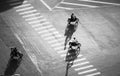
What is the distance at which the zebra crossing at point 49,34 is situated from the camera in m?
36.8

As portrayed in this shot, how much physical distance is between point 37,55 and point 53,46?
269 centimetres

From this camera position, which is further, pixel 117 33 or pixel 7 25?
pixel 117 33

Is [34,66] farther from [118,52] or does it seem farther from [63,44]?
[118,52]

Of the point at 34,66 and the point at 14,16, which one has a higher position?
the point at 14,16

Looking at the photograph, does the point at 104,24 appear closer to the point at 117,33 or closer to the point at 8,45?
the point at 117,33

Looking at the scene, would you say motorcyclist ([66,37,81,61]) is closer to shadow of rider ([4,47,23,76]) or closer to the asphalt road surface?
the asphalt road surface

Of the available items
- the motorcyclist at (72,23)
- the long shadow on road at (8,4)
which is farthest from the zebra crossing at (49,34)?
the motorcyclist at (72,23)

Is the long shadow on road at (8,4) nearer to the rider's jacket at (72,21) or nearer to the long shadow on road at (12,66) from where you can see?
the rider's jacket at (72,21)

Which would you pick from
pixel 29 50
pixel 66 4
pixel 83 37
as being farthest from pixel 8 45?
pixel 66 4

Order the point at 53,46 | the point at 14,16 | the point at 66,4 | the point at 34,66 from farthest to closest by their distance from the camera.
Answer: the point at 66,4
the point at 14,16
the point at 53,46
the point at 34,66

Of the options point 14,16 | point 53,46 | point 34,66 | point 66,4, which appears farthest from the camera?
point 66,4

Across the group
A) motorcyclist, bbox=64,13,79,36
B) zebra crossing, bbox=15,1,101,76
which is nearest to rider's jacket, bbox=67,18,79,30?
motorcyclist, bbox=64,13,79,36

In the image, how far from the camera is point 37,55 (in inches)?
1465

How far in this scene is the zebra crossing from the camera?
36.8 meters
